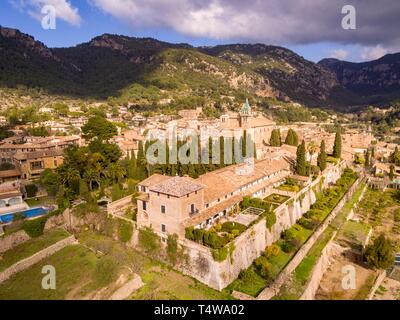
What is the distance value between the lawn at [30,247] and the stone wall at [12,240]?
20.9 inches

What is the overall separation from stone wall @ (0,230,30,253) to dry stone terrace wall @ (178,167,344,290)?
697 inches

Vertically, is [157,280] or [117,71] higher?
[117,71]

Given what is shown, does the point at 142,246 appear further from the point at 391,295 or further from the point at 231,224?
the point at 391,295

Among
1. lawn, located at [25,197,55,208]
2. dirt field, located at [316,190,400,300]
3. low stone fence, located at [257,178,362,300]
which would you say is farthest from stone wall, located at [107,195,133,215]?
dirt field, located at [316,190,400,300]

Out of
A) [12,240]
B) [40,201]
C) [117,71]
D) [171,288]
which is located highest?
[117,71]

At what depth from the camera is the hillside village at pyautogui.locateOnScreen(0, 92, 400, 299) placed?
25047mm

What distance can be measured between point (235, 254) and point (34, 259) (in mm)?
18466

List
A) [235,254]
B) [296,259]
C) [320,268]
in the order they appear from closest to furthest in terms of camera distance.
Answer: [235,254] → [296,259] → [320,268]

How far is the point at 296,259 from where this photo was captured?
27406 mm

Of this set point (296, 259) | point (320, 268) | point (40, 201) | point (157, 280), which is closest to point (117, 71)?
point (40, 201)

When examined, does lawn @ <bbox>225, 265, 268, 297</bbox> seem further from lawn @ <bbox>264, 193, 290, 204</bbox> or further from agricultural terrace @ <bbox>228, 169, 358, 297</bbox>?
lawn @ <bbox>264, 193, 290, 204</bbox>

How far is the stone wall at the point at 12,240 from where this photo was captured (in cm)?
3055

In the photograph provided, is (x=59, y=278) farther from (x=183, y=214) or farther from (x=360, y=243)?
(x=360, y=243)
